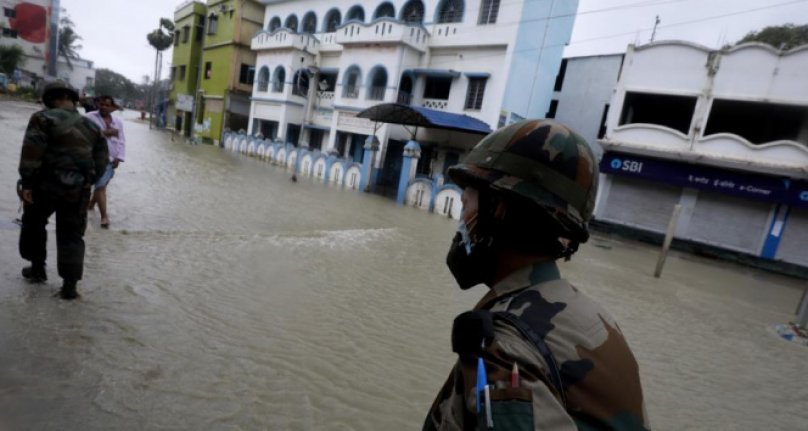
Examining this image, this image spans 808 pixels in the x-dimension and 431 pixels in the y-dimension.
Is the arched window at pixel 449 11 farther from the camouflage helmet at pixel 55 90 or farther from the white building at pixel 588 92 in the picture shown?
the camouflage helmet at pixel 55 90

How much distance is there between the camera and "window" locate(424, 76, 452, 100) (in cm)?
1856

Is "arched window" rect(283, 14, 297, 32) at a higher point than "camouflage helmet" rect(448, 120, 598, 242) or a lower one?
higher

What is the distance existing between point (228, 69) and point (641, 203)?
2695cm

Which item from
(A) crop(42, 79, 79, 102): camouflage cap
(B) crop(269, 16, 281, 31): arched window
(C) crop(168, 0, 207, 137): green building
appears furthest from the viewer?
(C) crop(168, 0, 207, 137): green building

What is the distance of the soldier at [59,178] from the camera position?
11.0ft

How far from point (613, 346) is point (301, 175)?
18.6m

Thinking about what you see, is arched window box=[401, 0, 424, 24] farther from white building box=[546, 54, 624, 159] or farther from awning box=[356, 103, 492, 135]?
white building box=[546, 54, 624, 159]

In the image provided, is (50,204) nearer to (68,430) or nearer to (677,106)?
(68,430)

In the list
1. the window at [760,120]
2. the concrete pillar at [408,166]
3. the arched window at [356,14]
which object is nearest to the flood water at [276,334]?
the concrete pillar at [408,166]

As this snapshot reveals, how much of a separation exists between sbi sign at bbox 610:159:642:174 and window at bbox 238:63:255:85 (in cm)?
2418

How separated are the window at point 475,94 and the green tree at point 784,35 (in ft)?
48.6

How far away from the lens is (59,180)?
3.42m

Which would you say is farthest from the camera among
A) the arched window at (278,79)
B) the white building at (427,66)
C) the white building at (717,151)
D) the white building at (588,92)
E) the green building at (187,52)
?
the green building at (187,52)

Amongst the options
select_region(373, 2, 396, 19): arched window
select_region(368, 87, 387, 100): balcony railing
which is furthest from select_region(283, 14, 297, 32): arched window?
select_region(368, 87, 387, 100): balcony railing
